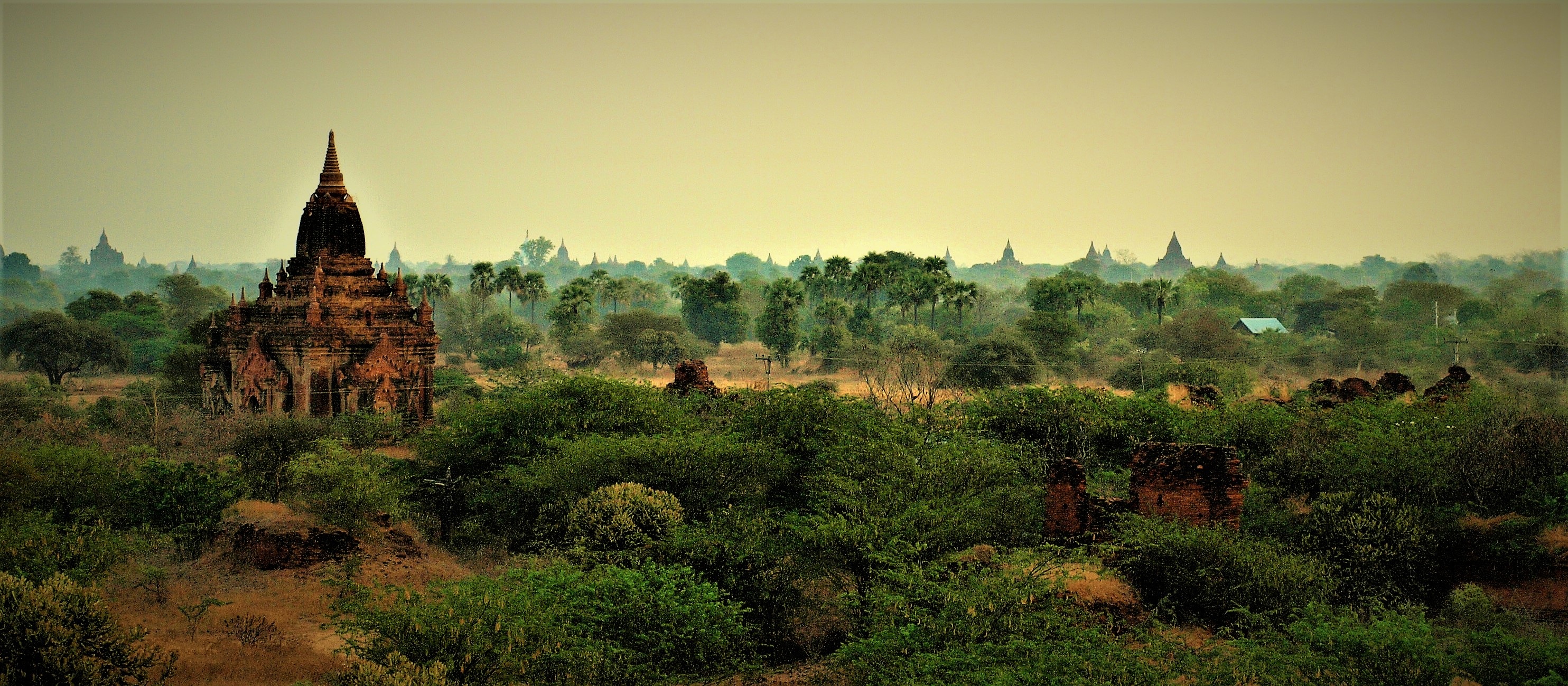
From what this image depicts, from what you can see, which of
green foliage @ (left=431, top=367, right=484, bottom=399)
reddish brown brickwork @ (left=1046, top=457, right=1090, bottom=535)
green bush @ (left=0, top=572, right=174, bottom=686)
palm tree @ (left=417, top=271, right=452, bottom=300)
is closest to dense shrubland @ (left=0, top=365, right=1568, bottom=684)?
reddish brown brickwork @ (left=1046, top=457, right=1090, bottom=535)

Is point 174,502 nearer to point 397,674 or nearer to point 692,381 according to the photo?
point 397,674

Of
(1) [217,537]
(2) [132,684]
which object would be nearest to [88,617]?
(2) [132,684]

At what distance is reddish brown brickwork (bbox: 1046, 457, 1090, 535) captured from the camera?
19047 millimetres

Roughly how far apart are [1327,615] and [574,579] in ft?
28.9

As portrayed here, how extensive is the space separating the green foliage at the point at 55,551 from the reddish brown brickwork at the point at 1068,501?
13309 mm

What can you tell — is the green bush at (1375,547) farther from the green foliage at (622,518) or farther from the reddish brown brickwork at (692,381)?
the reddish brown brickwork at (692,381)

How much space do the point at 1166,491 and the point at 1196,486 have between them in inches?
16.9

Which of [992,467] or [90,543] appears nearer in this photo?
[90,543]

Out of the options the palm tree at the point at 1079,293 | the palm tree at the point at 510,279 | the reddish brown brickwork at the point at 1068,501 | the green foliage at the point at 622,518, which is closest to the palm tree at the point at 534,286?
the palm tree at the point at 510,279

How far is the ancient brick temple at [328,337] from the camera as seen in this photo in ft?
103

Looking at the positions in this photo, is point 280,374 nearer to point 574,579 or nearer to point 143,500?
point 143,500

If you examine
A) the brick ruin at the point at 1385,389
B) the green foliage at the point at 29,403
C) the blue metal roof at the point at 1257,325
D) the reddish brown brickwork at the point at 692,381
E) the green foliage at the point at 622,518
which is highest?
the blue metal roof at the point at 1257,325

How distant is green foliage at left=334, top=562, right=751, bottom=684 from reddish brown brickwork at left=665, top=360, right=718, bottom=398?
1388 cm

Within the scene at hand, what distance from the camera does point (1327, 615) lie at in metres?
14.4
